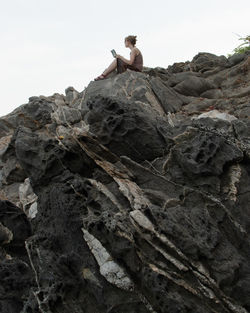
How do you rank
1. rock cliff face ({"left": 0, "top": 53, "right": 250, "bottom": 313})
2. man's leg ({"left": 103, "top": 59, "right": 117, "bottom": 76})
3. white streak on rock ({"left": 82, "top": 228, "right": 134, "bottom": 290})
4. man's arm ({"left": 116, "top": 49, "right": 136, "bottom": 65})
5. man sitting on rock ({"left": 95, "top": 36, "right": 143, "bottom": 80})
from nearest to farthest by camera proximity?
rock cliff face ({"left": 0, "top": 53, "right": 250, "bottom": 313}), white streak on rock ({"left": 82, "top": 228, "right": 134, "bottom": 290}), man sitting on rock ({"left": 95, "top": 36, "right": 143, "bottom": 80}), man's arm ({"left": 116, "top": 49, "right": 136, "bottom": 65}), man's leg ({"left": 103, "top": 59, "right": 117, "bottom": 76})

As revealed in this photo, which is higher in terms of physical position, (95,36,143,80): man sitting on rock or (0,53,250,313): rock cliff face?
(95,36,143,80): man sitting on rock

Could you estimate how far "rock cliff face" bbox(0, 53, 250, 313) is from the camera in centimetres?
905

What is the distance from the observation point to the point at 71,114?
19.0 meters

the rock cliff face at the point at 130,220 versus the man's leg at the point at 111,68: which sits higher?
the man's leg at the point at 111,68

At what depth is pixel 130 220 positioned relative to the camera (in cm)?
968

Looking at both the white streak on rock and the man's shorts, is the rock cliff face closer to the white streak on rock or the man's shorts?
the white streak on rock

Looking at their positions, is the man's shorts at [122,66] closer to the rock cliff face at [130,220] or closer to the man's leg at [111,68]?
the man's leg at [111,68]

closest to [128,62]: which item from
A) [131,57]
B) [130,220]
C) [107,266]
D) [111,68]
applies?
[131,57]

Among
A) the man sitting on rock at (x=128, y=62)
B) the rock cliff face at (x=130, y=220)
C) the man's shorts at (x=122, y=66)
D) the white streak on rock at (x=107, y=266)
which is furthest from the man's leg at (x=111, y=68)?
the white streak on rock at (x=107, y=266)

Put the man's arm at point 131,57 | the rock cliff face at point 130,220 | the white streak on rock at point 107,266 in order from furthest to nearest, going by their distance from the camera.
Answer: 1. the man's arm at point 131,57
2. the white streak on rock at point 107,266
3. the rock cliff face at point 130,220

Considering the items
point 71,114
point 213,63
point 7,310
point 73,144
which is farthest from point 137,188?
point 213,63

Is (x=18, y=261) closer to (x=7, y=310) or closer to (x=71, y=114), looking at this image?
(x=7, y=310)

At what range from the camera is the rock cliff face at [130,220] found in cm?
905

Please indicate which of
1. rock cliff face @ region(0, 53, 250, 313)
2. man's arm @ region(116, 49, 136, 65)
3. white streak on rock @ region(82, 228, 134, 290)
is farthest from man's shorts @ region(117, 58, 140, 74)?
white streak on rock @ region(82, 228, 134, 290)
